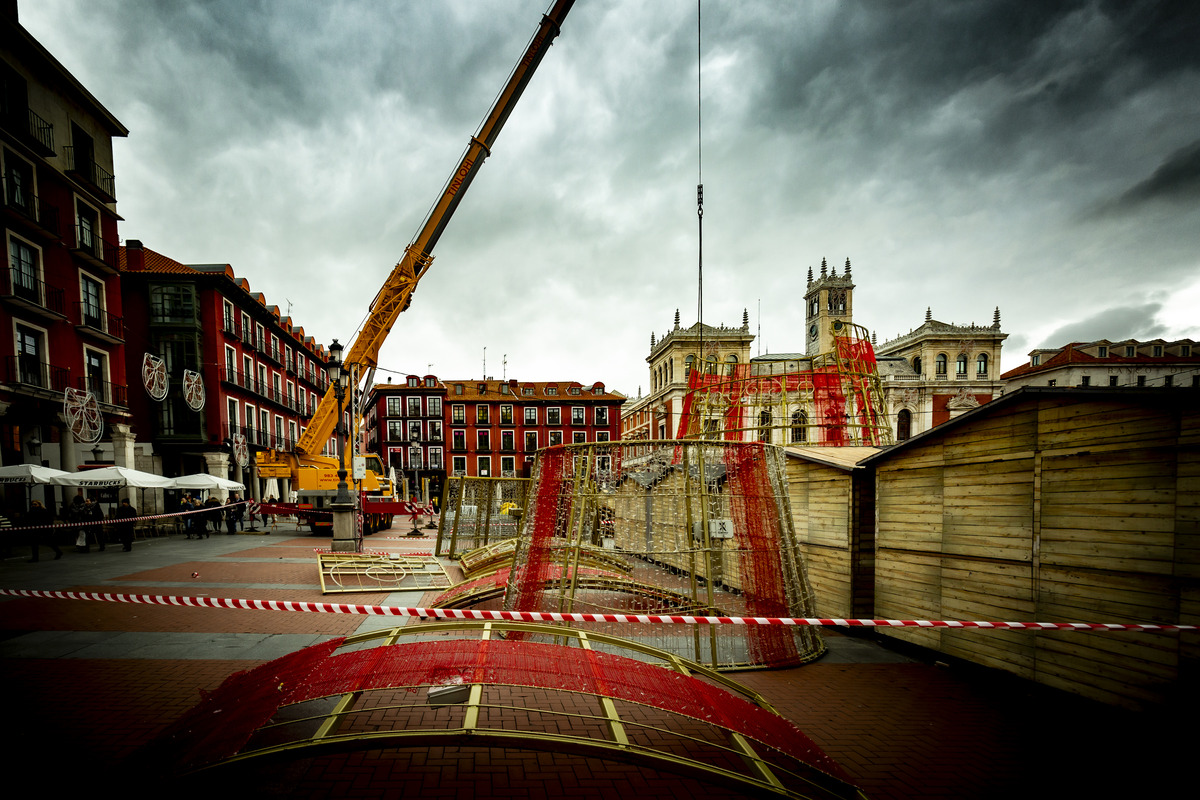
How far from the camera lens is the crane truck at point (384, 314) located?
13.8 meters

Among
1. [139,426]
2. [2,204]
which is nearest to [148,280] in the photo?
[139,426]

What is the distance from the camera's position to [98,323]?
1944 cm

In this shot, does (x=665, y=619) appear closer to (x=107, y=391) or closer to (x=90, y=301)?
(x=107, y=391)

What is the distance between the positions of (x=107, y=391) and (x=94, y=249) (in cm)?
572

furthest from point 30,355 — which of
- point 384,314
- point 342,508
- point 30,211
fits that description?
point 342,508

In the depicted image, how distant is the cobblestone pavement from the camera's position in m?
3.42

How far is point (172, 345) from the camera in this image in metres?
27.1

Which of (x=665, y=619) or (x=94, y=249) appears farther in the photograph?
(x=94, y=249)

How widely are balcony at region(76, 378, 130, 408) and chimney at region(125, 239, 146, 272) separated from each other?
37.4 ft

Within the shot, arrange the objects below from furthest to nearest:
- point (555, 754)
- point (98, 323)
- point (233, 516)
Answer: point (233, 516) → point (98, 323) → point (555, 754)

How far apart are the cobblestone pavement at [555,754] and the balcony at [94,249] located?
17.9 metres

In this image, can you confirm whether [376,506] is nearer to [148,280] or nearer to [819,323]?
[148,280]

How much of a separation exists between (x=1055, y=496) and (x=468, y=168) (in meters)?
15.8

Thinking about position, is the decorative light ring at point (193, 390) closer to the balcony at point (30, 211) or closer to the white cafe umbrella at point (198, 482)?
the white cafe umbrella at point (198, 482)
